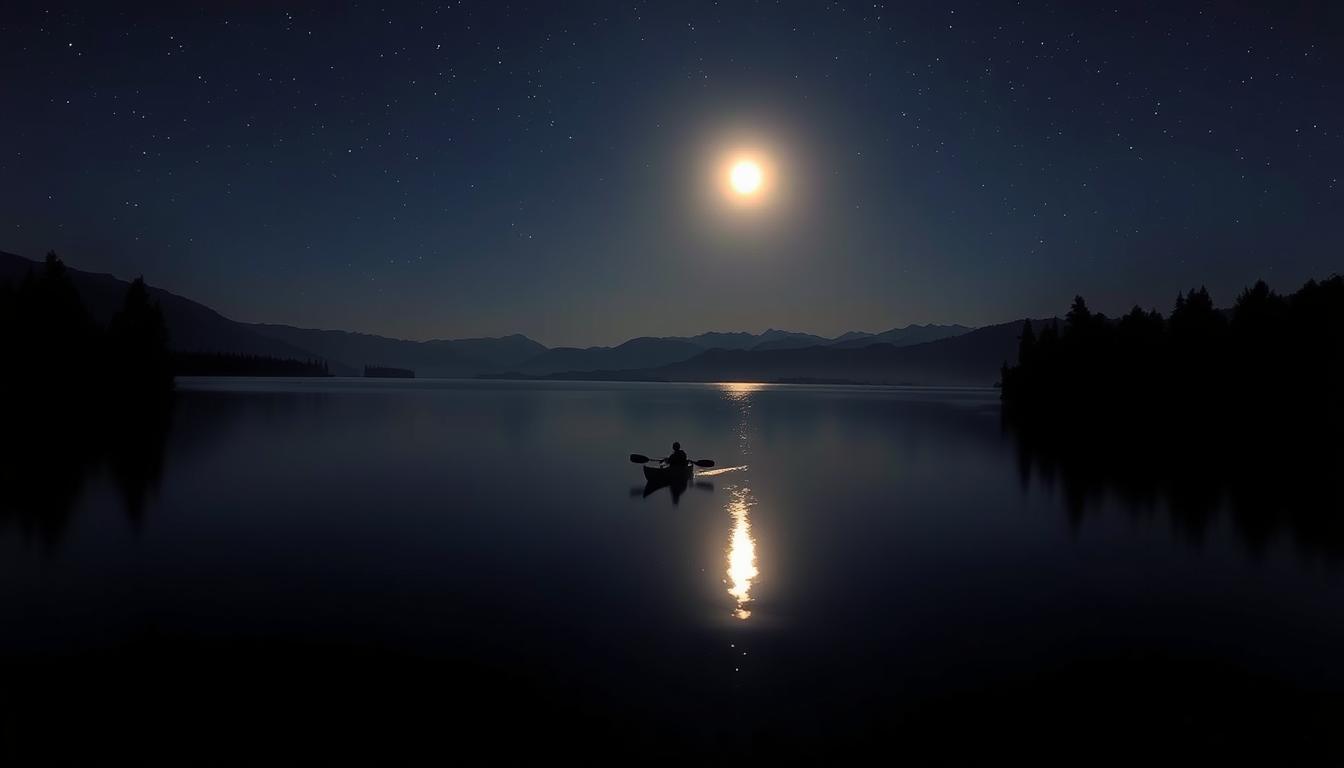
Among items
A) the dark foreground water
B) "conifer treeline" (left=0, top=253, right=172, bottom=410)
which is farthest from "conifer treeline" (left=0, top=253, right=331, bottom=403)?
the dark foreground water

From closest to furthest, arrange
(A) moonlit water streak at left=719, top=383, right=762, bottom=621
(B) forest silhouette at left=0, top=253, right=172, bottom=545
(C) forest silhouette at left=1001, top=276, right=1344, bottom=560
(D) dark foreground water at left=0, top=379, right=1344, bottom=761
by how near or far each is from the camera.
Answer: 1. (D) dark foreground water at left=0, top=379, right=1344, bottom=761
2. (A) moonlit water streak at left=719, top=383, right=762, bottom=621
3. (B) forest silhouette at left=0, top=253, right=172, bottom=545
4. (C) forest silhouette at left=1001, top=276, right=1344, bottom=560

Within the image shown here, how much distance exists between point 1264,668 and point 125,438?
78562 mm

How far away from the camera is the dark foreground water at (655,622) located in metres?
11.4

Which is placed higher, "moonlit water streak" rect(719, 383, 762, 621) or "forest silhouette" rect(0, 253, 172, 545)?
"forest silhouette" rect(0, 253, 172, 545)

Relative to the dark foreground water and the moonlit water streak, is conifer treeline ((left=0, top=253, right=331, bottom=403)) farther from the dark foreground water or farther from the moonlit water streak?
the moonlit water streak

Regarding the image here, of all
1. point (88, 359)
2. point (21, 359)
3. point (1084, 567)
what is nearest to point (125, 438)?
point (21, 359)

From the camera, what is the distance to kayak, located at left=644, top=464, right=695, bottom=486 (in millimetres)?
41375

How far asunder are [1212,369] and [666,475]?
313ft

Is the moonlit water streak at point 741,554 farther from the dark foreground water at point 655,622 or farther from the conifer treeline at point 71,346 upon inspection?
the conifer treeline at point 71,346

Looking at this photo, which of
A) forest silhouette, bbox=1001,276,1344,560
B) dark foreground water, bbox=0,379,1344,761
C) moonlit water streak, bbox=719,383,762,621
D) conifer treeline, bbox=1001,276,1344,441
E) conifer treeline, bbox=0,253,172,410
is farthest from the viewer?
conifer treeline, bbox=0,253,172,410

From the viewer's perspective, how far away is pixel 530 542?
26.1 metres

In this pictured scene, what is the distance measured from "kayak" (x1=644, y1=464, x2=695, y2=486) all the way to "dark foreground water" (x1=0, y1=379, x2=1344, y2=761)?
459 cm

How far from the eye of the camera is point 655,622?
1689 centimetres

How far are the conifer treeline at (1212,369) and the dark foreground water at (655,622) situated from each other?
64555 millimetres
